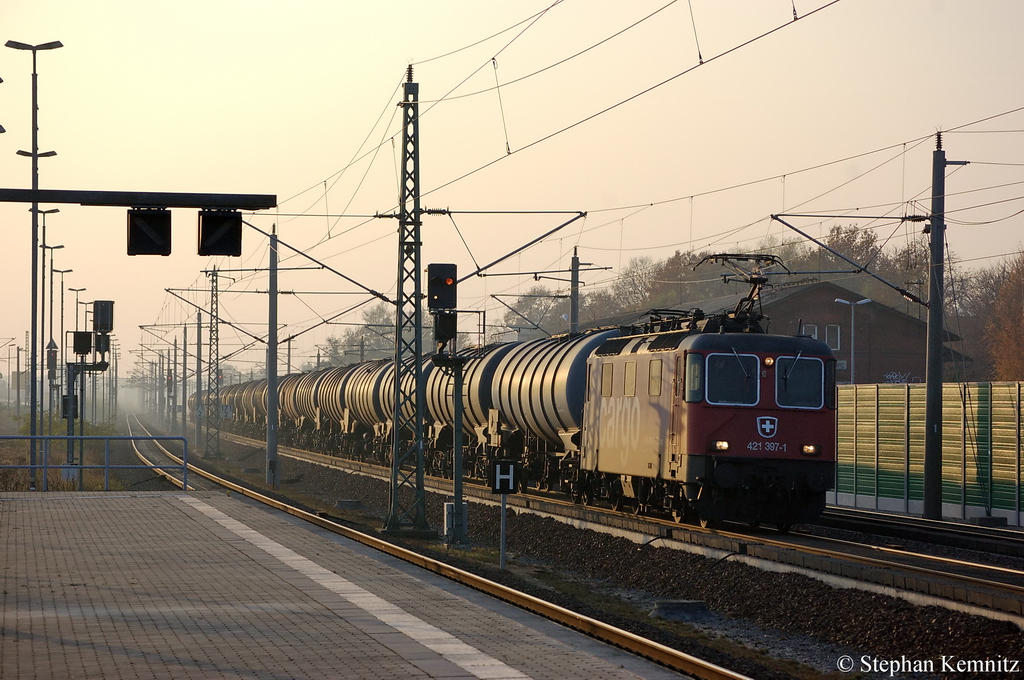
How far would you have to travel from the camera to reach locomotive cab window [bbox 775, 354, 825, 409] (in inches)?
762

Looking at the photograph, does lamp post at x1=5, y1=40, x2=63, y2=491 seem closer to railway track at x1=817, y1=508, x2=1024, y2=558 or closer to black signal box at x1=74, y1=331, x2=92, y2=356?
black signal box at x1=74, y1=331, x2=92, y2=356

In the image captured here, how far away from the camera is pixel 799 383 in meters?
19.5

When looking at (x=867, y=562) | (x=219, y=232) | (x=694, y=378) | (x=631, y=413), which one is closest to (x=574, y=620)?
(x=867, y=562)

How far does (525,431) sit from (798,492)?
390 inches

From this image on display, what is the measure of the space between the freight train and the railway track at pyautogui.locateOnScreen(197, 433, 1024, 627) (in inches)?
26.3

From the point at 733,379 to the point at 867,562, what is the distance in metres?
4.86

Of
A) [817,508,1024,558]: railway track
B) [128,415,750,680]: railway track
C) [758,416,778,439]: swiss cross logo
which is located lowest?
[817,508,1024,558]: railway track

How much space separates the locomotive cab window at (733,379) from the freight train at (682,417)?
0.07 feet

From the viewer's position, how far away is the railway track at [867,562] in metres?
11.8

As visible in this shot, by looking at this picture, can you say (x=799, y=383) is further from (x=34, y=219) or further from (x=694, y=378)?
(x=34, y=219)

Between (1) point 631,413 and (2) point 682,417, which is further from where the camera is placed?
(1) point 631,413

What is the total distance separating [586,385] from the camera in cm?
2389

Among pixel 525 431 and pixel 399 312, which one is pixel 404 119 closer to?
pixel 399 312

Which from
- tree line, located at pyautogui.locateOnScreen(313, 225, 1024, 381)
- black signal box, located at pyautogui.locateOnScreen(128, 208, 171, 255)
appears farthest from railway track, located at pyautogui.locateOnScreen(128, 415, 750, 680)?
tree line, located at pyautogui.locateOnScreen(313, 225, 1024, 381)
